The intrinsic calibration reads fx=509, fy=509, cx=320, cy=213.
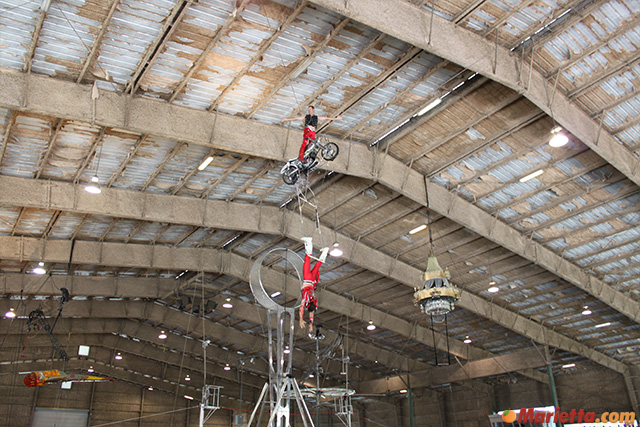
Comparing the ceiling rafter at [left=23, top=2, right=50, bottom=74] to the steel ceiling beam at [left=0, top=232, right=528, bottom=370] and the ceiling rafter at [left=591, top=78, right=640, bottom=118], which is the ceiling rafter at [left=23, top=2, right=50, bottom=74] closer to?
the steel ceiling beam at [left=0, top=232, right=528, bottom=370]

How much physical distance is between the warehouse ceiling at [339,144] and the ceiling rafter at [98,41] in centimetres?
4

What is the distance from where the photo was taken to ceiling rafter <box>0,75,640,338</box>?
11.9 meters

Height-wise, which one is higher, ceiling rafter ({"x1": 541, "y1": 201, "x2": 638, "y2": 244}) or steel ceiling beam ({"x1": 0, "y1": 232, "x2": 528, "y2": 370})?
ceiling rafter ({"x1": 541, "y1": 201, "x2": 638, "y2": 244})

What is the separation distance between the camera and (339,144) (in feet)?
51.4

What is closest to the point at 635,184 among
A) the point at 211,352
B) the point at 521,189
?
the point at 521,189

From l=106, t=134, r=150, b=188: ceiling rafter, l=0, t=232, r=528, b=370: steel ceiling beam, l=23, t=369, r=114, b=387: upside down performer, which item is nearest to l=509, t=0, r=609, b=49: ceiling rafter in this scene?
l=106, t=134, r=150, b=188: ceiling rafter

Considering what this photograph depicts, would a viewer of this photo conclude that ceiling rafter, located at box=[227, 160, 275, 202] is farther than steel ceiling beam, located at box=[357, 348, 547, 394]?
No

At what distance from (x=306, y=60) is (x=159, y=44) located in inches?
135

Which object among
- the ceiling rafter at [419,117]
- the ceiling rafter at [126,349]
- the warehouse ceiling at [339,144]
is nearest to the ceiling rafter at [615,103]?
the warehouse ceiling at [339,144]

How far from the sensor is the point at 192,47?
1186 centimetres

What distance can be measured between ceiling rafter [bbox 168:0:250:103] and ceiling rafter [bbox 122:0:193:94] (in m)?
0.85

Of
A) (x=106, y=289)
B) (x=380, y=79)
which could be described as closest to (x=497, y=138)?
(x=380, y=79)

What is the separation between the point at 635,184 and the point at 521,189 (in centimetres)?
333

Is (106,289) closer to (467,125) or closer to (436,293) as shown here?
(436,293)
